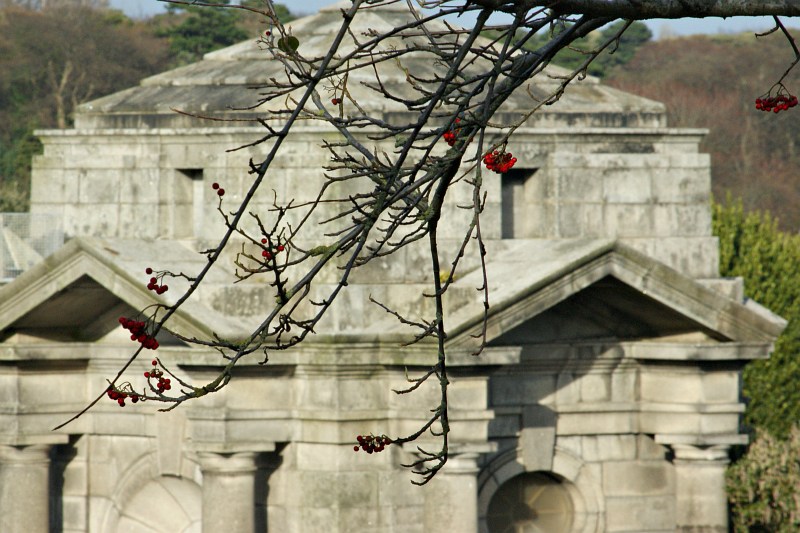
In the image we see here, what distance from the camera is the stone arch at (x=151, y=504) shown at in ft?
56.6

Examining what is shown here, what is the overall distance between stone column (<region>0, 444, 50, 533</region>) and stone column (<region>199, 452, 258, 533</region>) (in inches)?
76.8

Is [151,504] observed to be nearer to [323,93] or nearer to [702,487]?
[323,93]

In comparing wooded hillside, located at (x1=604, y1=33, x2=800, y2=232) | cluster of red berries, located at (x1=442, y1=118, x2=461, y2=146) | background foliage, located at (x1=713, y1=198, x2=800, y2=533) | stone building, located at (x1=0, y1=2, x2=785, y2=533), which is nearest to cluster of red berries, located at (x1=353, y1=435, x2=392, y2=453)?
cluster of red berries, located at (x1=442, y1=118, x2=461, y2=146)

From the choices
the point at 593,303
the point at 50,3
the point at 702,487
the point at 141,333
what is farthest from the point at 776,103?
the point at 50,3

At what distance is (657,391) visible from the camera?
17.2m

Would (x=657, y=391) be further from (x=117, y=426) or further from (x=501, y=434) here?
(x=117, y=426)

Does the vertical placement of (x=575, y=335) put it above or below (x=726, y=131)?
below

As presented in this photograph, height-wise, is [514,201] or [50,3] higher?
[50,3]

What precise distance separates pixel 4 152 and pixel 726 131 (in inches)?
1103

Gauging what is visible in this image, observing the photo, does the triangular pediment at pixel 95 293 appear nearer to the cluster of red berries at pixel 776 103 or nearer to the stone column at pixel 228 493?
the stone column at pixel 228 493

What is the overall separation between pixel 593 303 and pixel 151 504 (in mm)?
Result: 4413

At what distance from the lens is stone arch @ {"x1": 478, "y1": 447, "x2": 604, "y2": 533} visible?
1686cm

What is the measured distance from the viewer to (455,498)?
15742mm

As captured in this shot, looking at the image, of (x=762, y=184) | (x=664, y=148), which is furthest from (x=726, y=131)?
(x=664, y=148)
